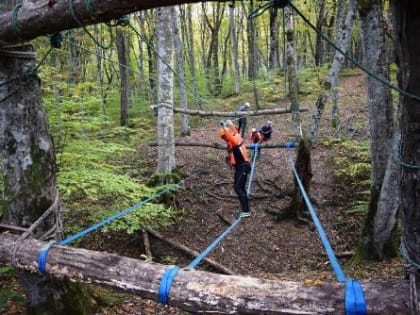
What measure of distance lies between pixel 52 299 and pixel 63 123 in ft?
9.46

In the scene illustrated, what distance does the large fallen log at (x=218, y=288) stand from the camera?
232 cm

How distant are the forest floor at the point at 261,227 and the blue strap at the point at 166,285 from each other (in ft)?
7.08

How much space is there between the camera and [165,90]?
364 inches

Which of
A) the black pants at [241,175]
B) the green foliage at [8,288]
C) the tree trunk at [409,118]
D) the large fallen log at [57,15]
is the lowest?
the green foliage at [8,288]

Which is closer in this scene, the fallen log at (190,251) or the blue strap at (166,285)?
the blue strap at (166,285)

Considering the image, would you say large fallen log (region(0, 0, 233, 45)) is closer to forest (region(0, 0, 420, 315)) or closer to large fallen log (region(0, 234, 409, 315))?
forest (region(0, 0, 420, 315))

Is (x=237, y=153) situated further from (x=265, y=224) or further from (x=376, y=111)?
(x=376, y=111)

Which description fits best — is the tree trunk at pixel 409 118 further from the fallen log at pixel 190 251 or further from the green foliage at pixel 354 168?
→ the green foliage at pixel 354 168

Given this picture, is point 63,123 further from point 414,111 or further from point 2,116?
point 414,111

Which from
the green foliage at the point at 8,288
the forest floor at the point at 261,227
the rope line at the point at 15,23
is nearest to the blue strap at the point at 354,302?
the forest floor at the point at 261,227

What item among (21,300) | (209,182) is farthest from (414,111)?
(209,182)

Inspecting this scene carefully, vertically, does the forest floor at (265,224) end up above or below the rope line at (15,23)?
below

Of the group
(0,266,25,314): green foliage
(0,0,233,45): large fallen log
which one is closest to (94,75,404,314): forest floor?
(0,266,25,314): green foliage

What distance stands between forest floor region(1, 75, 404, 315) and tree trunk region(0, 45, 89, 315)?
0.89 meters
